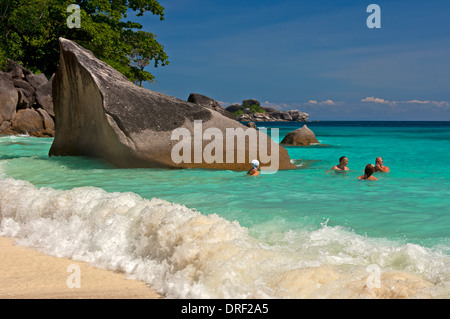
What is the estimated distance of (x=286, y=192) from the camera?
23.1ft

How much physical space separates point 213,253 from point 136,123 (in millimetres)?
6301

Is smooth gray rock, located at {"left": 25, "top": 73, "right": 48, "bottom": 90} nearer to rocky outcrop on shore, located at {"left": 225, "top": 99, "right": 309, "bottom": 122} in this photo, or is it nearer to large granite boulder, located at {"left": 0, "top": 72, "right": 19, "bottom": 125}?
large granite boulder, located at {"left": 0, "top": 72, "right": 19, "bottom": 125}

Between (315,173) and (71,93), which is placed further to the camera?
(71,93)

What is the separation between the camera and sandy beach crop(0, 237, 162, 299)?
3.10 metres

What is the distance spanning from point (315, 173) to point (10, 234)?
259 inches

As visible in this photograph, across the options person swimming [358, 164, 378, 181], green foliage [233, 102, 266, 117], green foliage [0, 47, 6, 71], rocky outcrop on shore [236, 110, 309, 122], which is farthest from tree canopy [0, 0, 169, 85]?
green foliage [233, 102, 266, 117]

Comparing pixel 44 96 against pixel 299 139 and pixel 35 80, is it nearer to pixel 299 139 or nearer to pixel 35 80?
pixel 35 80

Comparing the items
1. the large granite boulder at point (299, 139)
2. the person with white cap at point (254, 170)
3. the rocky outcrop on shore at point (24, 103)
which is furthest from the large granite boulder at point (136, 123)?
the rocky outcrop on shore at point (24, 103)

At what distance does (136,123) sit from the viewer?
9281 millimetres

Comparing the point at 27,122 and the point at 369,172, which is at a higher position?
the point at 27,122

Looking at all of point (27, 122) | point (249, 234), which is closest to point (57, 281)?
point (249, 234)

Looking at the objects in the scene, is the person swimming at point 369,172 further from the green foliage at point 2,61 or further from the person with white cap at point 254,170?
the green foliage at point 2,61
